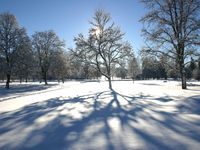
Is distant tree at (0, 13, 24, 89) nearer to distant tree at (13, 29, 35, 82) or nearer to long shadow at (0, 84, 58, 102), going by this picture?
distant tree at (13, 29, 35, 82)

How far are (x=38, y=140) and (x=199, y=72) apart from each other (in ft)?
332

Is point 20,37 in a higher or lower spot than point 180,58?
higher

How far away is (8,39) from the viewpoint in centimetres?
3941

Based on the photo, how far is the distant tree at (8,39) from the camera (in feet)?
127

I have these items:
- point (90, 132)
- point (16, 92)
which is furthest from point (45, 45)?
point (90, 132)

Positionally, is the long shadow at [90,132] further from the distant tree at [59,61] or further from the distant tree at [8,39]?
the distant tree at [59,61]

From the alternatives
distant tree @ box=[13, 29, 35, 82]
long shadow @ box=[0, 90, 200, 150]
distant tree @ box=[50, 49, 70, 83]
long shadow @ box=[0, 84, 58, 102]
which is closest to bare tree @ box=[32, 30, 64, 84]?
distant tree @ box=[50, 49, 70, 83]

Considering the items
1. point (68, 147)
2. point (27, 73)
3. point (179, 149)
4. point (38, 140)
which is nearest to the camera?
point (179, 149)

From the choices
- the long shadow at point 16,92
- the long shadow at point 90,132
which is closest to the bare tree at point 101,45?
the long shadow at point 16,92

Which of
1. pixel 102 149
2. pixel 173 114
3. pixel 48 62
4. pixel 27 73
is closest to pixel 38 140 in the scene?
pixel 102 149

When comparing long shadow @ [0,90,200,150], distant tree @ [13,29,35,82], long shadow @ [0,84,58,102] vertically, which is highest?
distant tree @ [13,29,35,82]

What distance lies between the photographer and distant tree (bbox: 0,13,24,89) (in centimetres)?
3869

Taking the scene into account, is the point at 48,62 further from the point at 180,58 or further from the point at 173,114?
the point at 173,114

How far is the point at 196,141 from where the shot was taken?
6047 millimetres
